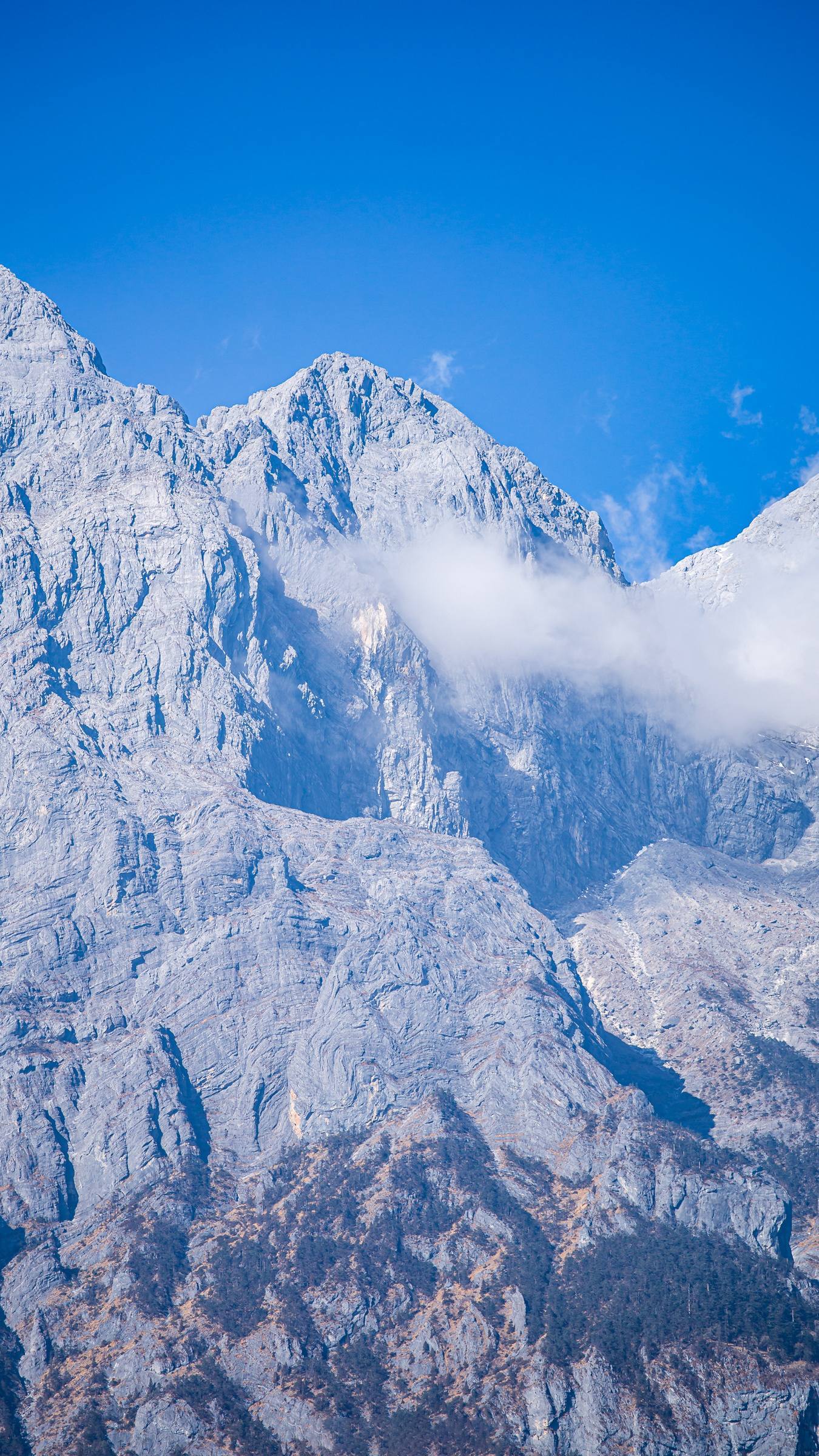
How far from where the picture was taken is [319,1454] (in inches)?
7082

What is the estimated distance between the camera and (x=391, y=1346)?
194 metres

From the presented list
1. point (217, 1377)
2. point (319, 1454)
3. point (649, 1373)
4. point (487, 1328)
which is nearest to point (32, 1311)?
point (217, 1377)

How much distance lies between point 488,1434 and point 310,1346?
24.6m

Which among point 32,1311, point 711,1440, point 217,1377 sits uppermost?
Answer: point 32,1311

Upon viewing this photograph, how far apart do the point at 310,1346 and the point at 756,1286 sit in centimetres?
5615

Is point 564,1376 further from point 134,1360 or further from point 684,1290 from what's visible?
point 134,1360

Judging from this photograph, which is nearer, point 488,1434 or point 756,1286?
point 488,1434

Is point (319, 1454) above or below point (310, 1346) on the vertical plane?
below

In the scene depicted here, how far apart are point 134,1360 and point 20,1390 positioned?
45.0 feet

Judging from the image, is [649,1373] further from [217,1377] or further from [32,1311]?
[32,1311]

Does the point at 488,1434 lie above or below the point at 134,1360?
below

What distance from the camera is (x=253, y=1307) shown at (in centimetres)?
19775

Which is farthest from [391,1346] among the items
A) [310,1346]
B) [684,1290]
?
[684,1290]

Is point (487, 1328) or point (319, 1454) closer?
point (319, 1454)
